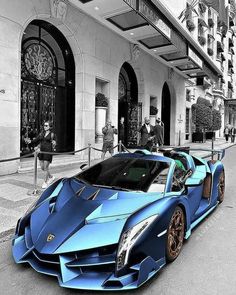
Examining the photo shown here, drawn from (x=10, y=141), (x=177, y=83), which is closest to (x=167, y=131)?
(x=177, y=83)

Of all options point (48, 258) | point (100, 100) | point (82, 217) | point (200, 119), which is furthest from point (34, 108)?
point (200, 119)

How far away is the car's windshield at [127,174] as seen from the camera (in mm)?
3604

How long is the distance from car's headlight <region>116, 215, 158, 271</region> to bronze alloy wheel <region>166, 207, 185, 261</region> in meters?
0.45

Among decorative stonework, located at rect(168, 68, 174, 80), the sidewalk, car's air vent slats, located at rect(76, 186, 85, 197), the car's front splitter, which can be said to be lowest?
the sidewalk

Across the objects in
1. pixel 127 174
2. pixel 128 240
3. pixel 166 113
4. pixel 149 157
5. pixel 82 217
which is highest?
pixel 166 113

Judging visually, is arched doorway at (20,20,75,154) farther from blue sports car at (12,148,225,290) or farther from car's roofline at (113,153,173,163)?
blue sports car at (12,148,225,290)

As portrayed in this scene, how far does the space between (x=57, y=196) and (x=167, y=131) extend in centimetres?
2042

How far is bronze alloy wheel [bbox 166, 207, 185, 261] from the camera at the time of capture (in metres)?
3.13

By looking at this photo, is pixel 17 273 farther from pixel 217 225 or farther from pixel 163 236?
pixel 217 225

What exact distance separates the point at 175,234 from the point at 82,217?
1.16 m

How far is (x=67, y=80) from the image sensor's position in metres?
12.4

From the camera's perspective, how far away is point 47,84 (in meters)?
11.5

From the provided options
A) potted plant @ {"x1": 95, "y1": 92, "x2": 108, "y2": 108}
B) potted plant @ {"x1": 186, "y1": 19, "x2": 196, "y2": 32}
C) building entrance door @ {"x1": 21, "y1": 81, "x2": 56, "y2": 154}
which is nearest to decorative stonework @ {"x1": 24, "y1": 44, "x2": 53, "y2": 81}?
building entrance door @ {"x1": 21, "y1": 81, "x2": 56, "y2": 154}

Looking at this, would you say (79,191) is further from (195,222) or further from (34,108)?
(34,108)
